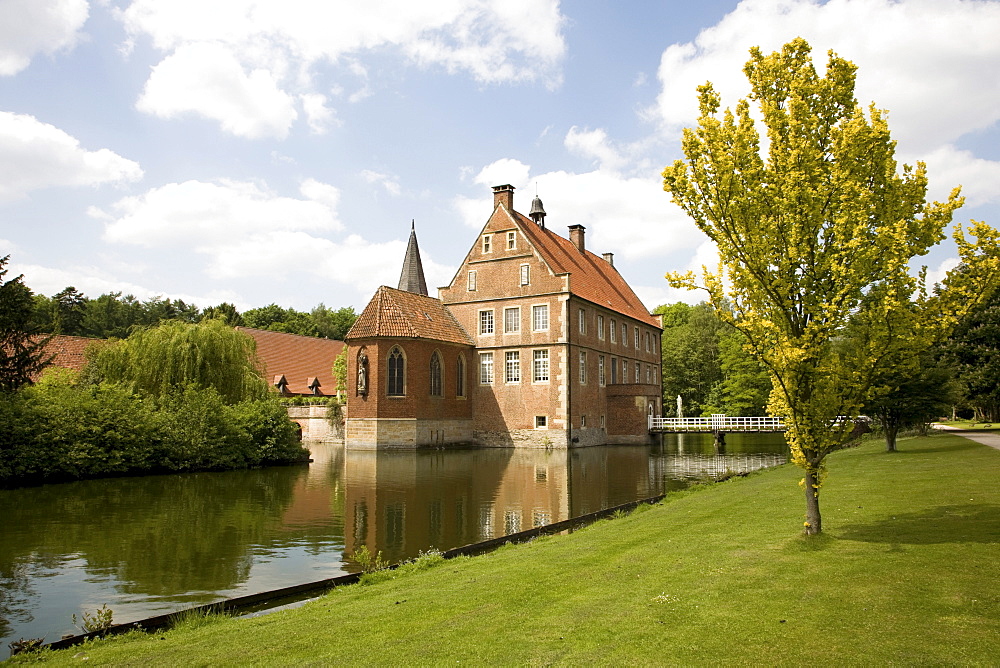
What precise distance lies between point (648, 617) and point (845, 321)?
4.82 m

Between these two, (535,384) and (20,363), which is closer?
(20,363)

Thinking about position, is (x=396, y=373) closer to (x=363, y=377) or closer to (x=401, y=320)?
(x=363, y=377)

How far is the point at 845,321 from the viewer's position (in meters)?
8.59

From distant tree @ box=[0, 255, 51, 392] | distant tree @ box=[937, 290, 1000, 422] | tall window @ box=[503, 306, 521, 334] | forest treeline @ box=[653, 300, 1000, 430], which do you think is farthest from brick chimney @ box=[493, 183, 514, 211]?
distant tree @ box=[0, 255, 51, 392]

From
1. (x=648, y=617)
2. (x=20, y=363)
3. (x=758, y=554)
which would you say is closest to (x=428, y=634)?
(x=648, y=617)

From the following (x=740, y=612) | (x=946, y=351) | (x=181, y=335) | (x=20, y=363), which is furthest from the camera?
(x=946, y=351)

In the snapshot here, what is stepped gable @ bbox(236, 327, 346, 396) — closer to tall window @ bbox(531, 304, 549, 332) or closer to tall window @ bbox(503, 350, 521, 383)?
tall window @ bbox(503, 350, 521, 383)

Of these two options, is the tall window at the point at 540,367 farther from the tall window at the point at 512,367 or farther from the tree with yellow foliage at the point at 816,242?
the tree with yellow foliage at the point at 816,242

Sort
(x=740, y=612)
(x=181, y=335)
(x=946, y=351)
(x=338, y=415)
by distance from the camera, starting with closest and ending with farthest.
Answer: (x=740, y=612) < (x=181, y=335) < (x=946, y=351) < (x=338, y=415)

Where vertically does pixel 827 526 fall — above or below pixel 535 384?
below

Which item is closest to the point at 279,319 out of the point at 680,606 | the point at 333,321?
the point at 333,321

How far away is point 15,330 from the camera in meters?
22.3

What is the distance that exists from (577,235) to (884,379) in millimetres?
36425

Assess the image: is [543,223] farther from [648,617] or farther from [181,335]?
[648,617]
